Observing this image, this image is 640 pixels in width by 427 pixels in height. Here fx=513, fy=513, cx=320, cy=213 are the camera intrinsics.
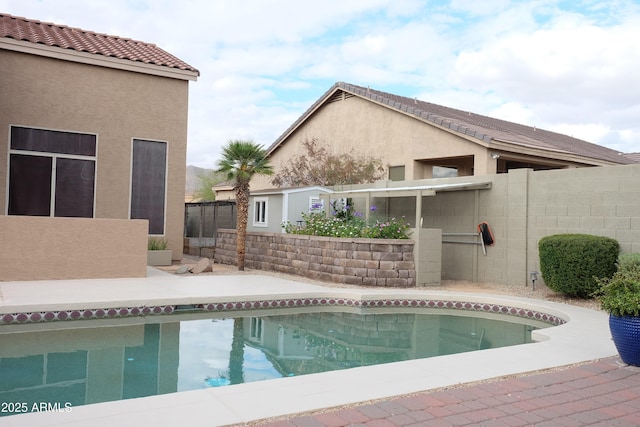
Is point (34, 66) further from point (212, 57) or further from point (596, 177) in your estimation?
point (596, 177)

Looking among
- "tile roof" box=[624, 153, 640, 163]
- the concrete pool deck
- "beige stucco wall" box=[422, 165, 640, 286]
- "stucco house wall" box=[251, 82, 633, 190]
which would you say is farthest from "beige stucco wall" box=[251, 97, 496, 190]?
"tile roof" box=[624, 153, 640, 163]

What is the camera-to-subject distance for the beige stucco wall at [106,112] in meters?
13.0

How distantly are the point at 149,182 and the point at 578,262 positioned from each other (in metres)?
11.2

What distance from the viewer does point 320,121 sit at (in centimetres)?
2325

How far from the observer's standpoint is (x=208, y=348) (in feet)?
23.5

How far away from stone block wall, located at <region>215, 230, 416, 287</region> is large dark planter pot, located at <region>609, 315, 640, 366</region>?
6.80 m

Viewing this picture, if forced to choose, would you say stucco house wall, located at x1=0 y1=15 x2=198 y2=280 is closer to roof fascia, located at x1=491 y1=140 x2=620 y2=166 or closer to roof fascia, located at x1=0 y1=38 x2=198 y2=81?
roof fascia, located at x1=0 y1=38 x2=198 y2=81

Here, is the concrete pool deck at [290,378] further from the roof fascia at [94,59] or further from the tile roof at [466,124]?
the tile roof at [466,124]

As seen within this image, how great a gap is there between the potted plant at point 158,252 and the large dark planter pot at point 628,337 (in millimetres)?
11894

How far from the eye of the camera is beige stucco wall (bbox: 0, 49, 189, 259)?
13.0 m

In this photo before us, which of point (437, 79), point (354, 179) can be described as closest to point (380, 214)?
point (354, 179)

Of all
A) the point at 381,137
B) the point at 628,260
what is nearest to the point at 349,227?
the point at 628,260

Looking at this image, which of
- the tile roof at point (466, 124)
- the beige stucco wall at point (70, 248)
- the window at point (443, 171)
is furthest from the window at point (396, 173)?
the beige stucco wall at point (70, 248)

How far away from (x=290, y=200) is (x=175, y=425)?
12847 millimetres
